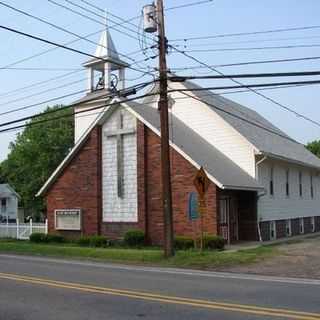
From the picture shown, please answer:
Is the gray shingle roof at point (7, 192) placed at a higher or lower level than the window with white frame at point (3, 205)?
higher

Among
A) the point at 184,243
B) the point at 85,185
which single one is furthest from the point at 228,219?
the point at 85,185

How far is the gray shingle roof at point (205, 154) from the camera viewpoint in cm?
2820

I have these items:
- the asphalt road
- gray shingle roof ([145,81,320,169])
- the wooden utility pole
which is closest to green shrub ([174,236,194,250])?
the wooden utility pole

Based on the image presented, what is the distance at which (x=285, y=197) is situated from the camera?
3525cm

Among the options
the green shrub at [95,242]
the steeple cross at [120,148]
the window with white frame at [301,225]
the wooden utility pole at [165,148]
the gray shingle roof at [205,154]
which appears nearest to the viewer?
the wooden utility pole at [165,148]

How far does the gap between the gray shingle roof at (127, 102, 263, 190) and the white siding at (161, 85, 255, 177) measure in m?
0.29

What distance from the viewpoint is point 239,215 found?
31.3m

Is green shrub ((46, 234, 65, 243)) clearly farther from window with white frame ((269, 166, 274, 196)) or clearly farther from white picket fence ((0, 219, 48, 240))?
window with white frame ((269, 166, 274, 196))

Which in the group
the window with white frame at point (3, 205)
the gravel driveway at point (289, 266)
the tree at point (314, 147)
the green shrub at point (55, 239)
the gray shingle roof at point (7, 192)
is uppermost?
the tree at point (314, 147)

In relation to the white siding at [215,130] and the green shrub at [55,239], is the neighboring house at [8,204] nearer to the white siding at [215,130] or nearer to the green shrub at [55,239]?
the green shrub at [55,239]

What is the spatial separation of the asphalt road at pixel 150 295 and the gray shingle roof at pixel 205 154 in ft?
35.2

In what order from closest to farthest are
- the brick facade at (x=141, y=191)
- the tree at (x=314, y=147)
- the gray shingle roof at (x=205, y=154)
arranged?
the gray shingle roof at (x=205, y=154), the brick facade at (x=141, y=191), the tree at (x=314, y=147)

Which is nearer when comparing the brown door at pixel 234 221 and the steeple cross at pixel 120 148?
the brown door at pixel 234 221

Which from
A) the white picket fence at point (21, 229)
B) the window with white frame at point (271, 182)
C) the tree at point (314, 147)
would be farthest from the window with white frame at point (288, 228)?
the tree at point (314, 147)
